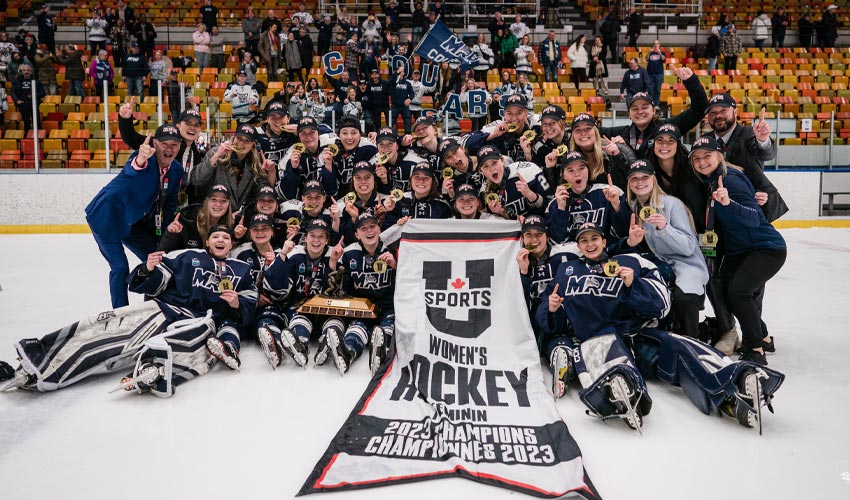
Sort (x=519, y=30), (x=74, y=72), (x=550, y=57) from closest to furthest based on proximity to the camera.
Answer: (x=74, y=72) → (x=550, y=57) → (x=519, y=30)

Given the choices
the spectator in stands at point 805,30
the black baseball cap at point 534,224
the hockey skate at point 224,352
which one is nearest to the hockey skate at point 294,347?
the hockey skate at point 224,352

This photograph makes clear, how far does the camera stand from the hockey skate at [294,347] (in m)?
3.98

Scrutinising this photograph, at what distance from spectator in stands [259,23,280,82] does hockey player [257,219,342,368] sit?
388 inches

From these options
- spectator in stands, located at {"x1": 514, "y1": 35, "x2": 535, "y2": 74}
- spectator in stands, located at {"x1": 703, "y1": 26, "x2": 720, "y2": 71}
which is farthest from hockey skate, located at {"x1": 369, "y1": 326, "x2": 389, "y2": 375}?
spectator in stands, located at {"x1": 703, "y1": 26, "x2": 720, "y2": 71}

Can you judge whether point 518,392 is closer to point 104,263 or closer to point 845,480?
point 845,480

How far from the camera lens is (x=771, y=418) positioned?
3.24 metres

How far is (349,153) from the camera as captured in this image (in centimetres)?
562

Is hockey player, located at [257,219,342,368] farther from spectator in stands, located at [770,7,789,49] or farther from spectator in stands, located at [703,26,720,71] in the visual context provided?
spectator in stands, located at [770,7,789,49]

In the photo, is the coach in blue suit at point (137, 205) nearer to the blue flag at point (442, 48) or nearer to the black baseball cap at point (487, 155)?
the black baseball cap at point (487, 155)

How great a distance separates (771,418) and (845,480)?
638 mm

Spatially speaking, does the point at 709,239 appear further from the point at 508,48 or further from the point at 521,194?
the point at 508,48

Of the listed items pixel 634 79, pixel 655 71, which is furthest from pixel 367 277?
pixel 655 71

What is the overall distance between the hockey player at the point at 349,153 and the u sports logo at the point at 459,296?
1.67 metres

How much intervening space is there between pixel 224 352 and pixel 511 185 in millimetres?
2307
